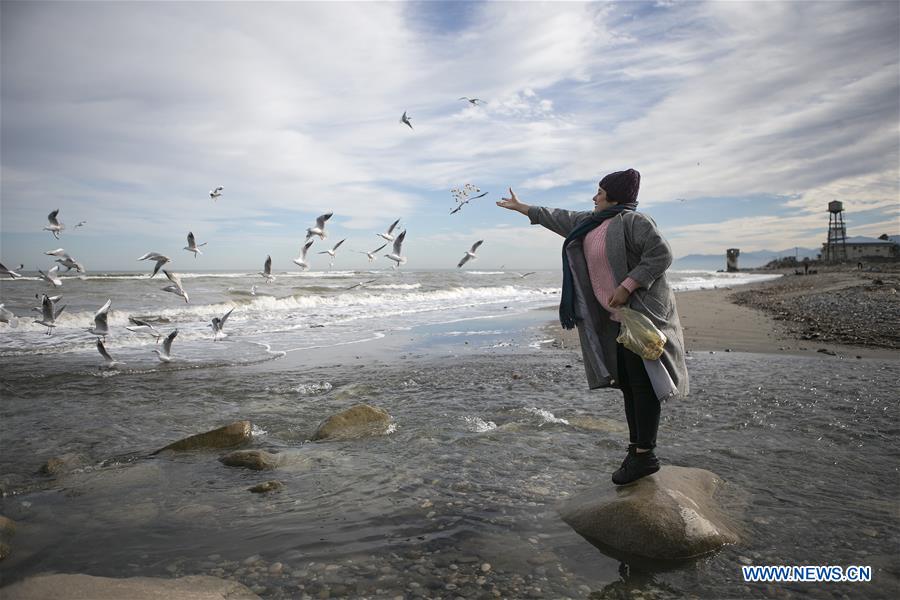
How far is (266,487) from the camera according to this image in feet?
14.7

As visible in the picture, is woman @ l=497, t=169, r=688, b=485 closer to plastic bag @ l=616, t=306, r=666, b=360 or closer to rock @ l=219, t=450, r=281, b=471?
plastic bag @ l=616, t=306, r=666, b=360

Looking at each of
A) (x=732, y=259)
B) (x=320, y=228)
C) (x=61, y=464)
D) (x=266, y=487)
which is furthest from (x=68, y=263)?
(x=732, y=259)

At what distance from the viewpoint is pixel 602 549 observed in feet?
11.0

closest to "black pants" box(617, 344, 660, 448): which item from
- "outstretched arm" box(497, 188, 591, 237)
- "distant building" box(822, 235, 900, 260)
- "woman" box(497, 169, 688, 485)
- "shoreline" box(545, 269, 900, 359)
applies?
"woman" box(497, 169, 688, 485)

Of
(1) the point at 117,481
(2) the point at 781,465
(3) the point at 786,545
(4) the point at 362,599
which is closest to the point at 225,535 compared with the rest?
(4) the point at 362,599

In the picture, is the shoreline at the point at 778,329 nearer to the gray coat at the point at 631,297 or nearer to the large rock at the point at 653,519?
the large rock at the point at 653,519

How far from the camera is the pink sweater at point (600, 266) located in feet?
12.6

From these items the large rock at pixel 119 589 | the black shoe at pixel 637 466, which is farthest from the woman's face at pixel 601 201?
the large rock at pixel 119 589

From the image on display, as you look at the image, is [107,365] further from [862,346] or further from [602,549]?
[862,346]

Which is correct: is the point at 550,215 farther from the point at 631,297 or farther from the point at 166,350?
the point at 166,350

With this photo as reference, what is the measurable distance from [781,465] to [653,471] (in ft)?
5.51

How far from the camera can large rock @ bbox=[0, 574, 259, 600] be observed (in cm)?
268

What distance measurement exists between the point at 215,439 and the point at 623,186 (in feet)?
17.1

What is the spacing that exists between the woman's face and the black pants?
1136 mm
